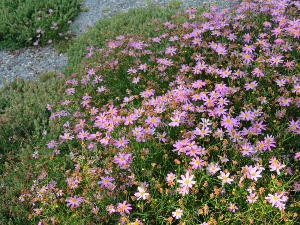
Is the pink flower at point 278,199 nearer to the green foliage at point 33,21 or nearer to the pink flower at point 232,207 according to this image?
the pink flower at point 232,207

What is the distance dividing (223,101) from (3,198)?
2.58 metres

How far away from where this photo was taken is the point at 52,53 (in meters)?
7.30

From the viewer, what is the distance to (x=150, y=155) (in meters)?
2.92

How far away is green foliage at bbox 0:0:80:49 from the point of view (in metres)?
7.57

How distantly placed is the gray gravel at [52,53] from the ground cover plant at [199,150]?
3.19m

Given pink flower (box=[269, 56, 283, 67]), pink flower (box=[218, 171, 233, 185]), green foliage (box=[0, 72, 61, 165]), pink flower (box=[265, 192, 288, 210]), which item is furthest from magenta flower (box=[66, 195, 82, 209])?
pink flower (box=[269, 56, 283, 67])

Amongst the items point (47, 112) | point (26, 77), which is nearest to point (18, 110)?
point (47, 112)

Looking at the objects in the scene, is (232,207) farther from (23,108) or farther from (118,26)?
(118,26)

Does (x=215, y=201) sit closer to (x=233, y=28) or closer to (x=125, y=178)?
(x=125, y=178)

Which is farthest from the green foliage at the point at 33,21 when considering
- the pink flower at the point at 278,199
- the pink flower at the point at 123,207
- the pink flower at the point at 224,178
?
the pink flower at the point at 278,199

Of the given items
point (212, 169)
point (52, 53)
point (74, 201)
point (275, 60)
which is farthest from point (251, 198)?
point (52, 53)

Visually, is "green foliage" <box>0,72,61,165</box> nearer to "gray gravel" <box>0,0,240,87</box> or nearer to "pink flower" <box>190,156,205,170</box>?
"gray gravel" <box>0,0,240,87</box>

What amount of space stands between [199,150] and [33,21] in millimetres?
6199

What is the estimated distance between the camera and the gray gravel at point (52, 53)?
6859mm
